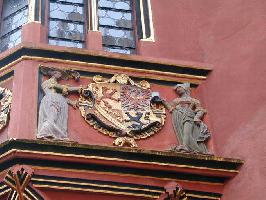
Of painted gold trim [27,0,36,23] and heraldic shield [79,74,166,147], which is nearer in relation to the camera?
heraldic shield [79,74,166,147]

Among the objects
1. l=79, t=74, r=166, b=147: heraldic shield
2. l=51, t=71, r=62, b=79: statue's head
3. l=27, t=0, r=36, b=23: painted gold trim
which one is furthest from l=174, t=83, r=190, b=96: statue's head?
l=27, t=0, r=36, b=23: painted gold trim

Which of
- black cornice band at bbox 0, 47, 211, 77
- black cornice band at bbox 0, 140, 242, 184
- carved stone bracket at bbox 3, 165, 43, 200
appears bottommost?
carved stone bracket at bbox 3, 165, 43, 200

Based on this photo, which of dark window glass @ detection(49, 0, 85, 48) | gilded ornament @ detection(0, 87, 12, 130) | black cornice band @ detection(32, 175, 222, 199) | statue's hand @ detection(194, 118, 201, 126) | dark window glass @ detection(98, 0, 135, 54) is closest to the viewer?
black cornice band @ detection(32, 175, 222, 199)

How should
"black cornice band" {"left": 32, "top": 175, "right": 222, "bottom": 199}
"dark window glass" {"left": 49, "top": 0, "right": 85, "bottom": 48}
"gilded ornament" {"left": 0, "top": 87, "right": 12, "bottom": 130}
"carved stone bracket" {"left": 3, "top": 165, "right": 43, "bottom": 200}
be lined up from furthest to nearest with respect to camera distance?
"dark window glass" {"left": 49, "top": 0, "right": 85, "bottom": 48} → "gilded ornament" {"left": 0, "top": 87, "right": 12, "bottom": 130} → "black cornice band" {"left": 32, "top": 175, "right": 222, "bottom": 199} → "carved stone bracket" {"left": 3, "top": 165, "right": 43, "bottom": 200}

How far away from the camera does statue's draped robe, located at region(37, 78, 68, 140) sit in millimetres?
9062

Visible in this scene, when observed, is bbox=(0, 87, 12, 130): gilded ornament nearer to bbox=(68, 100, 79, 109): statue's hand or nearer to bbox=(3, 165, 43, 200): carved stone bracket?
bbox=(68, 100, 79, 109): statue's hand

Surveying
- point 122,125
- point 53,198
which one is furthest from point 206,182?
point 53,198

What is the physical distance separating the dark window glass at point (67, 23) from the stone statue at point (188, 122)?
1550mm

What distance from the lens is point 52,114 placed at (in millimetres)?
→ 9250

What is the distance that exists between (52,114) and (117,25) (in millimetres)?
2244

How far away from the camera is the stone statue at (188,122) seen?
9.60 metres

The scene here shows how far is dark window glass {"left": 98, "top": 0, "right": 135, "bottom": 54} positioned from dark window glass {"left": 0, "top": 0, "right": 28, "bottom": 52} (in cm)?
109

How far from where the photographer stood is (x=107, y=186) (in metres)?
8.90

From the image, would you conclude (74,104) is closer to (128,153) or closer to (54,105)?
(54,105)
